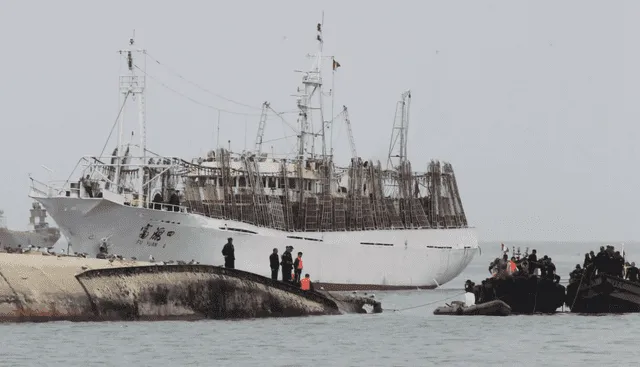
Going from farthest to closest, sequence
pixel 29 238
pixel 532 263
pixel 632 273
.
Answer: pixel 29 238, pixel 532 263, pixel 632 273

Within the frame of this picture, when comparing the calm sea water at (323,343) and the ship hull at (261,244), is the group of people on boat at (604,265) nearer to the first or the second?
the calm sea water at (323,343)

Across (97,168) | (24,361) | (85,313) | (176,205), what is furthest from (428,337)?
(97,168)

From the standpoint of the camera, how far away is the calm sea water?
3884 centimetres

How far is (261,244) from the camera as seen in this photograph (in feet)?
253

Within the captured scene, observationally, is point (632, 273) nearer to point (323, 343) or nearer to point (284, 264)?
point (284, 264)

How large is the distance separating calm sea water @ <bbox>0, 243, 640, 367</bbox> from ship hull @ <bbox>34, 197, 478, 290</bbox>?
22.0m

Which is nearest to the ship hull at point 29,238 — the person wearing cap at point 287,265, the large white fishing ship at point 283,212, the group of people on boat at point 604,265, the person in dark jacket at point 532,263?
the large white fishing ship at point 283,212

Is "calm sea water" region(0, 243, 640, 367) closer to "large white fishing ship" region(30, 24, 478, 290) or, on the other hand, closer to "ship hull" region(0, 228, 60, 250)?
"large white fishing ship" region(30, 24, 478, 290)

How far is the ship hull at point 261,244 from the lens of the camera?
70812 millimetres

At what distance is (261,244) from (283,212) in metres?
4.35

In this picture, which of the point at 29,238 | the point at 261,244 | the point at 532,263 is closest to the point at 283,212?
the point at 261,244

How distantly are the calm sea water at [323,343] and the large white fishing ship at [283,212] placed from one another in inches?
615

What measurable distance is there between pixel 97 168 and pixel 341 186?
18367 mm

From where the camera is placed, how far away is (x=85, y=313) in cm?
4538
